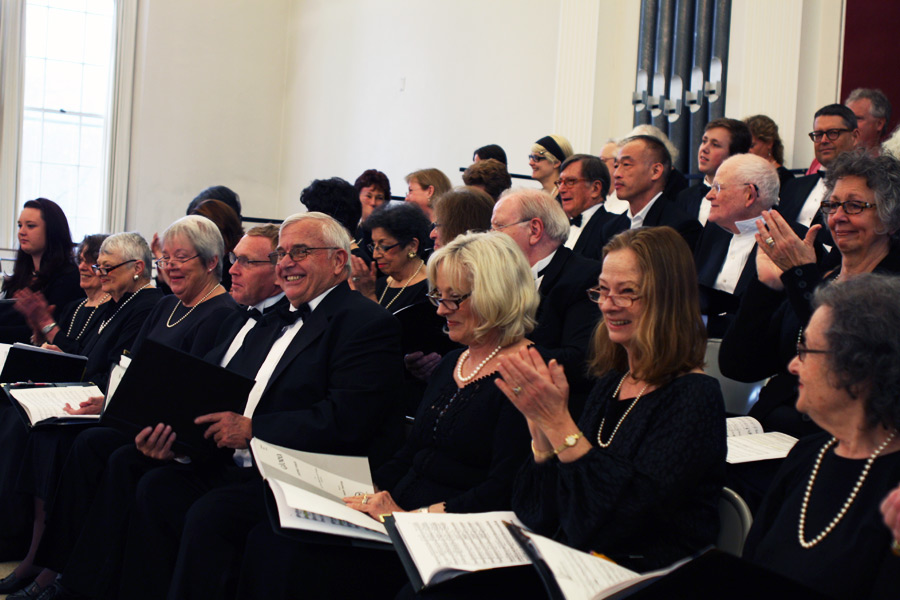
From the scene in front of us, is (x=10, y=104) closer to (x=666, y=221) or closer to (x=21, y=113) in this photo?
(x=21, y=113)

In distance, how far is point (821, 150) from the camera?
4777 millimetres

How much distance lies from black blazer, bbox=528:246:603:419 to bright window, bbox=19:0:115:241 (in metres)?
9.01

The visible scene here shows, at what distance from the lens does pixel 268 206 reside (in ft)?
39.2

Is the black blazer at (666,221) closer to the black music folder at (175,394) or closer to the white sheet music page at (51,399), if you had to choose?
the black music folder at (175,394)

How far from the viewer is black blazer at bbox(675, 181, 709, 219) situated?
16.6ft

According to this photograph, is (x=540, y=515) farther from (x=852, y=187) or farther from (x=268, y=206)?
(x=268, y=206)

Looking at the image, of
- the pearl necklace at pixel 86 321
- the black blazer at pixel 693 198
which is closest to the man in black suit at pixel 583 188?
the black blazer at pixel 693 198

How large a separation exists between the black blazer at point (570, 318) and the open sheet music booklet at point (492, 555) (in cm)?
77

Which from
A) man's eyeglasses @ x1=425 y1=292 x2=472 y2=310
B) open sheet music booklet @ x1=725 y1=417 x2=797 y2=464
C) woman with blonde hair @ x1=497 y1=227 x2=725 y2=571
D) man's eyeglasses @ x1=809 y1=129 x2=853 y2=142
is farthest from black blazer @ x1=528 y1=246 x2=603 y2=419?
man's eyeglasses @ x1=809 y1=129 x2=853 y2=142

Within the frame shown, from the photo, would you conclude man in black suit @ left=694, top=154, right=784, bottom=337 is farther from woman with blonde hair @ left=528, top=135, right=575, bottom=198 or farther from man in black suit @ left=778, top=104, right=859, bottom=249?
woman with blonde hair @ left=528, top=135, right=575, bottom=198

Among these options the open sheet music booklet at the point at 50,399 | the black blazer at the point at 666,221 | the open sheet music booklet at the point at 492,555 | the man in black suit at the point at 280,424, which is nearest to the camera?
the open sheet music booklet at the point at 492,555

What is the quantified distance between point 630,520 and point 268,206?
10.4 meters

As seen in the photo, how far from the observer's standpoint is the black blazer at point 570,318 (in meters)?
3.02

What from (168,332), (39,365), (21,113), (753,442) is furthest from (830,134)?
(21,113)
